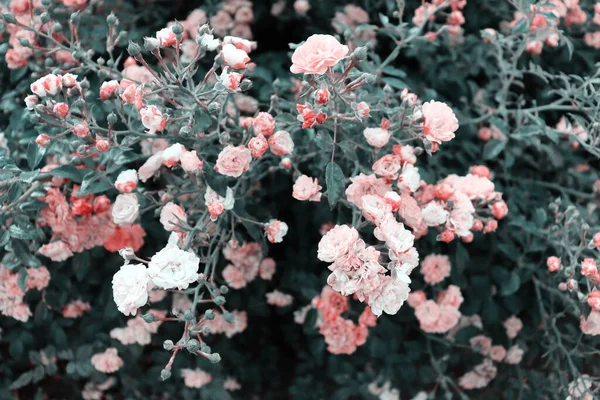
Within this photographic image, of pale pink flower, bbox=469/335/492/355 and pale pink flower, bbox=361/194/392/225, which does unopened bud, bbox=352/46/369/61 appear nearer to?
pale pink flower, bbox=361/194/392/225

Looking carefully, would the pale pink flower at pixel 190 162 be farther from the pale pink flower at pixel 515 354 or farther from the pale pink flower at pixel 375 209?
the pale pink flower at pixel 515 354

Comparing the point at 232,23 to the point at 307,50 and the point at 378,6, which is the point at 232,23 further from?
the point at 307,50

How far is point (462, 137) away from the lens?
6.81 feet

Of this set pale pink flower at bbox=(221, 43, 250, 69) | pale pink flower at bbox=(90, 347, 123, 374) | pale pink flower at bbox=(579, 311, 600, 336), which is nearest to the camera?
pale pink flower at bbox=(221, 43, 250, 69)

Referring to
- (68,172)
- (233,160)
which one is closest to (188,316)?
(233,160)

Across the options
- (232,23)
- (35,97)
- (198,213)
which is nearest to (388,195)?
(198,213)

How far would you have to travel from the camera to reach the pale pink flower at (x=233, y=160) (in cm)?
139

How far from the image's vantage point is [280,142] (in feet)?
4.67

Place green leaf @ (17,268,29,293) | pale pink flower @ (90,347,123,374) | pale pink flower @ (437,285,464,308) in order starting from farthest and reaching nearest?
pale pink flower @ (90,347,123,374) < pale pink flower @ (437,285,464,308) < green leaf @ (17,268,29,293)

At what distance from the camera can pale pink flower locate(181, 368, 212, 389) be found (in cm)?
198

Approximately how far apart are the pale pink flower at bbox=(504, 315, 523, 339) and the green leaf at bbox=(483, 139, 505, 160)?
1.73 feet

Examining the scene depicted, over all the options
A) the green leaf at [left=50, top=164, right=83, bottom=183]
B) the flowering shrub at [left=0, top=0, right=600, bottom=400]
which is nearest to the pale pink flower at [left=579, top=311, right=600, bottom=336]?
the flowering shrub at [left=0, top=0, right=600, bottom=400]

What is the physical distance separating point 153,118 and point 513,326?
1335 mm

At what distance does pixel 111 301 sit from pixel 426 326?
3.19 ft
